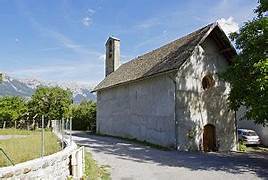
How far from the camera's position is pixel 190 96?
2167 cm

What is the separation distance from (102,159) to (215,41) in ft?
39.5

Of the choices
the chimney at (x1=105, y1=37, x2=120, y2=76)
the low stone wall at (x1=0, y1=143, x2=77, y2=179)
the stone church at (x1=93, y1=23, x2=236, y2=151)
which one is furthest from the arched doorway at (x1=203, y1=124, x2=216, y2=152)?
the chimney at (x1=105, y1=37, x2=120, y2=76)

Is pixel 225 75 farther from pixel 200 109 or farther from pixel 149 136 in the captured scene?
pixel 149 136

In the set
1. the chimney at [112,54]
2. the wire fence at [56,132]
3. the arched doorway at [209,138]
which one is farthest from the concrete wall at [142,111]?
the wire fence at [56,132]

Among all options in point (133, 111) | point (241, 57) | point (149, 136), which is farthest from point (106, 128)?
point (241, 57)

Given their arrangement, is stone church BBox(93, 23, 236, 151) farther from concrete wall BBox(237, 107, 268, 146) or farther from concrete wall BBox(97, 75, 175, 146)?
concrete wall BBox(237, 107, 268, 146)

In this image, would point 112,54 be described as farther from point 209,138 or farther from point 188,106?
point 209,138

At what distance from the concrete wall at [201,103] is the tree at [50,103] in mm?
27437

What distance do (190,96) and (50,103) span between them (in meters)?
28.6

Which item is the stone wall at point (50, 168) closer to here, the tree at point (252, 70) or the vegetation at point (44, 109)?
the tree at point (252, 70)

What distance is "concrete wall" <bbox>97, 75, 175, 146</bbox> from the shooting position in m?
21.9

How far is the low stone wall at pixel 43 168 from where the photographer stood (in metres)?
7.34

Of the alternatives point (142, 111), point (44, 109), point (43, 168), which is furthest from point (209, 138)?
point (44, 109)

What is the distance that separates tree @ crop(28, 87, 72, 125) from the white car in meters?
26.4
